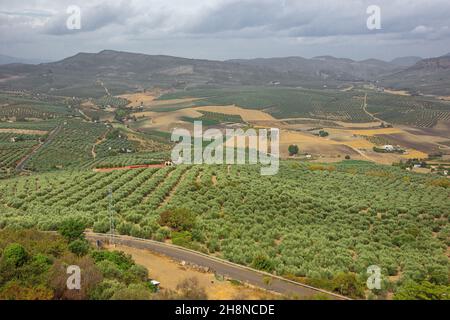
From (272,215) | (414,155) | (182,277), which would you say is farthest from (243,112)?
(182,277)

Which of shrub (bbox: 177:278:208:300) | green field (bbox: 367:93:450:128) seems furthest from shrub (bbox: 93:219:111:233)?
green field (bbox: 367:93:450:128)

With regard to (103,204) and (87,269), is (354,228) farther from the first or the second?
(87,269)

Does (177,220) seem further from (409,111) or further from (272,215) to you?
(409,111)

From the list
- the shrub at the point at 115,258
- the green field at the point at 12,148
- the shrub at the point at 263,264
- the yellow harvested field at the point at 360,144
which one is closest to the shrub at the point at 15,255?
the shrub at the point at 115,258

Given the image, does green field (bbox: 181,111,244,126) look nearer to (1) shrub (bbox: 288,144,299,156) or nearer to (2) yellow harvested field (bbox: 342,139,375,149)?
(2) yellow harvested field (bbox: 342,139,375,149)

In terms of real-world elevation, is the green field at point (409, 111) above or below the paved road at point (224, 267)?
above

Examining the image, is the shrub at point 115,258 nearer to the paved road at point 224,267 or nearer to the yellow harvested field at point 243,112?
the paved road at point 224,267
